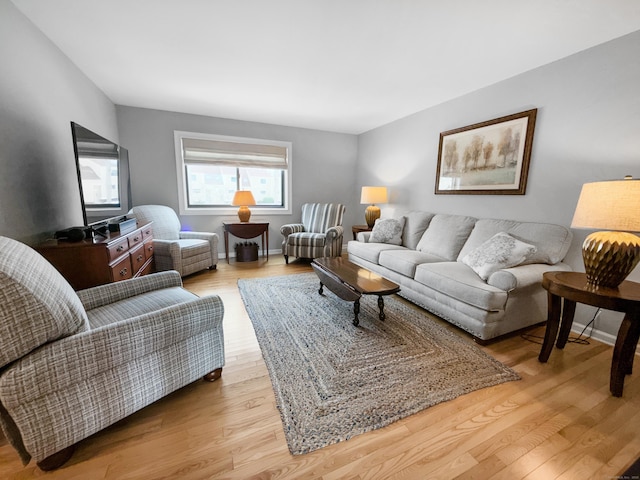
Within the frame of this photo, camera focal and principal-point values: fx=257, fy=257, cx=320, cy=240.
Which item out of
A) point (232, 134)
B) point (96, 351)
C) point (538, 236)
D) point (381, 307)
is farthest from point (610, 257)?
point (232, 134)

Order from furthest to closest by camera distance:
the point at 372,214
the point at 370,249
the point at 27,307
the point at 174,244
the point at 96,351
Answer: the point at 372,214
the point at 370,249
the point at 174,244
the point at 96,351
the point at 27,307

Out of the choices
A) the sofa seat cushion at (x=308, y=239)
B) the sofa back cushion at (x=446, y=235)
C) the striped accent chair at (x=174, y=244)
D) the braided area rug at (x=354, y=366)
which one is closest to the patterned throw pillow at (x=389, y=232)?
the sofa back cushion at (x=446, y=235)

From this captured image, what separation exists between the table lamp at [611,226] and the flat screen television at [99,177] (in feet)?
10.9

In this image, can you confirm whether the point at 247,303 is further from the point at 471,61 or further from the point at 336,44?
the point at 471,61

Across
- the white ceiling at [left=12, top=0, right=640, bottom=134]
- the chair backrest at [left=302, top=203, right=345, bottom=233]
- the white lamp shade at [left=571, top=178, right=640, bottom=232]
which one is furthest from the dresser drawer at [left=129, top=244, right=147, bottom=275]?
the white lamp shade at [left=571, top=178, right=640, bottom=232]

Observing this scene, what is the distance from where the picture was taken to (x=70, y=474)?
101cm

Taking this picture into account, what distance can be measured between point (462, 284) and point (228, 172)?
3.76 meters

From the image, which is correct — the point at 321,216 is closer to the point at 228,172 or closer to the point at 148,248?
the point at 228,172

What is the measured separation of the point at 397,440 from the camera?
117 cm

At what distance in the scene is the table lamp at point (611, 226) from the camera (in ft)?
4.55

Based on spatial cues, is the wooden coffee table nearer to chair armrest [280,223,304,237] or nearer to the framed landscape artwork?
chair armrest [280,223,304,237]

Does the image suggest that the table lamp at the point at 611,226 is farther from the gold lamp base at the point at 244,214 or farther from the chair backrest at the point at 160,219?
the chair backrest at the point at 160,219

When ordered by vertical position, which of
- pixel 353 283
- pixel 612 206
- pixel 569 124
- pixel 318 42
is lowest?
pixel 353 283

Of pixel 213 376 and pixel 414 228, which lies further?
pixel 414 228
